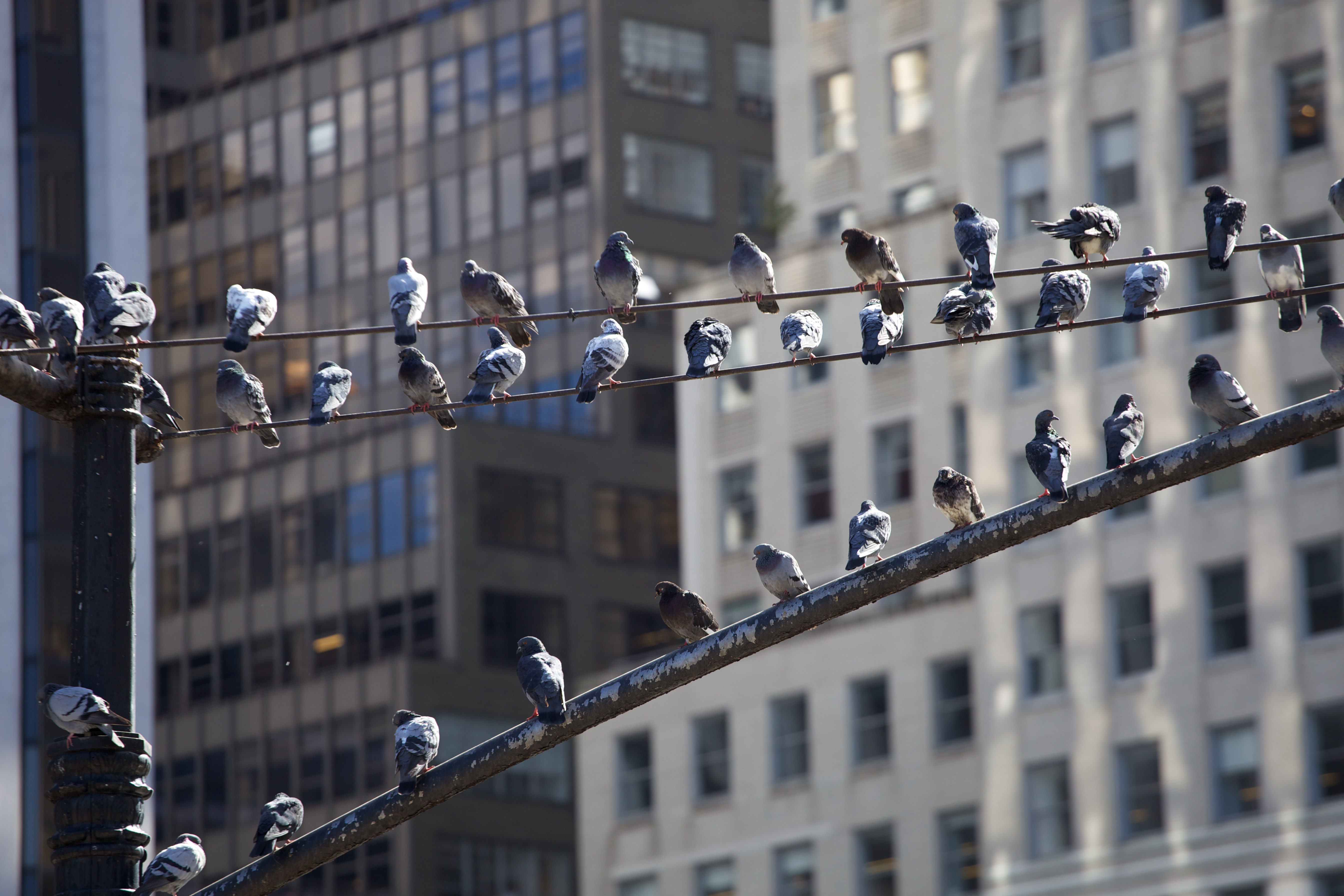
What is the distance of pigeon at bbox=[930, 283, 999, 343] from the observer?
19453mm

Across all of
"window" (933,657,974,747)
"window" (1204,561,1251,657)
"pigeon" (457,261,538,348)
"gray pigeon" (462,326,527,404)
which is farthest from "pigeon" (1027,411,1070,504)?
"window" (933,657,974,747)

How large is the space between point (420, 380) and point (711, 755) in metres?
51.1

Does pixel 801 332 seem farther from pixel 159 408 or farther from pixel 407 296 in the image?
pixel 159 408

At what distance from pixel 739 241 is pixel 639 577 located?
62999 millimetres

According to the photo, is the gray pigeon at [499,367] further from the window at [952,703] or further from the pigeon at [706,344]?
the window at [952,703]

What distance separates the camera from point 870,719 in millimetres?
67688

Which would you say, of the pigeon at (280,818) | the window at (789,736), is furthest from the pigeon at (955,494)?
the window at (789,736)

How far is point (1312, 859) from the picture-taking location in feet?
182

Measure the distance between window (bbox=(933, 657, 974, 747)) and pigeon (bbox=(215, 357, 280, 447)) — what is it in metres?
45.8

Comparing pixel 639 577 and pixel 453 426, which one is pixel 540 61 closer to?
pixel 639 577

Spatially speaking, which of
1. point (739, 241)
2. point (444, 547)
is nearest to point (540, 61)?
point (444, 547)

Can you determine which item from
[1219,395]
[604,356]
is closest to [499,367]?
[604,356]

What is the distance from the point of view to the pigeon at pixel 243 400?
688 inches

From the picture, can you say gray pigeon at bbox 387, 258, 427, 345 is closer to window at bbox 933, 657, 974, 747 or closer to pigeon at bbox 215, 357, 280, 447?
pigeon at bbox 215, 357, 280, 447
